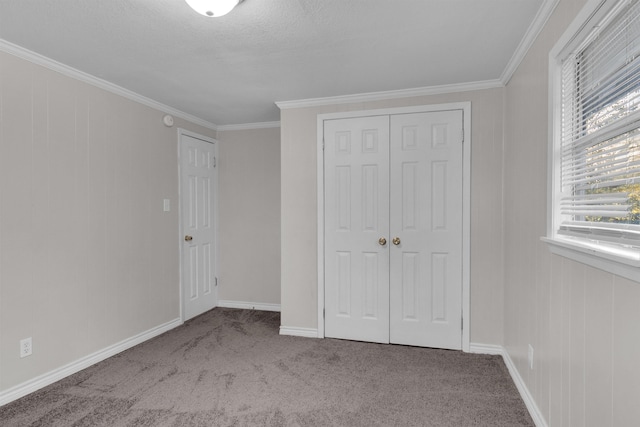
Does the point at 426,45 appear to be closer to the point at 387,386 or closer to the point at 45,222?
the point at 387,386

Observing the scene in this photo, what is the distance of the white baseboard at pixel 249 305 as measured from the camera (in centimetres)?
422

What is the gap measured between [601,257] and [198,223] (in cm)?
374

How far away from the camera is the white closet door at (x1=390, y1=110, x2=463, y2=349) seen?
116 inches

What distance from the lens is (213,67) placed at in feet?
8.38

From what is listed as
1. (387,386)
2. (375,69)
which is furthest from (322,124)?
(387,386)

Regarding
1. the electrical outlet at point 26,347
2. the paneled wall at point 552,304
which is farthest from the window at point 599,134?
the electrical outlet at point 26,347

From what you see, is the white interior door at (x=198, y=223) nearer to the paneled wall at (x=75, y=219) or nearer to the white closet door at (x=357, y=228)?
the paneled wall at (x=75, y=219)

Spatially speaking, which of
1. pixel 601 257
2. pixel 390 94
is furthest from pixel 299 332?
pixel 601 257

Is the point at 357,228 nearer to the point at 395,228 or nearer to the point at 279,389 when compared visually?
the point at 395,228

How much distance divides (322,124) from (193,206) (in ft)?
5.92

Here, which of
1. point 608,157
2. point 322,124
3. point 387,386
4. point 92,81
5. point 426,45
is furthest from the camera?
point 322,124

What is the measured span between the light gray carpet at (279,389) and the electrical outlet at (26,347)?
274 millimetres

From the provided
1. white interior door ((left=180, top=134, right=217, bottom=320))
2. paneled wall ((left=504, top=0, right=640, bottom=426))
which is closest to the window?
paneled wall ((left=504, top=0, right=640, bottom=426))

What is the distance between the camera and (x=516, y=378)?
2344 mm
